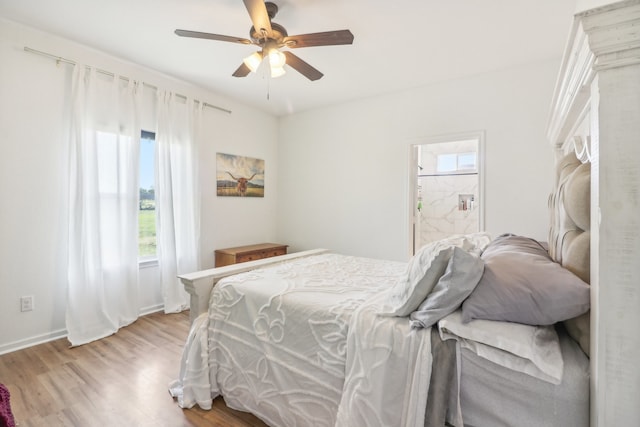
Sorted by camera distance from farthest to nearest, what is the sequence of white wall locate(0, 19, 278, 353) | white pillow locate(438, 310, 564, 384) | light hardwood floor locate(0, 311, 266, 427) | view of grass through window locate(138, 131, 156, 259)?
view of grass through window locate(138, 131, 156, 259) < white wall locate(0, 19, 278, 353) < light hardwood floor locate(0, 311, 266, 427) < white pillow locate(438, 310, 564, 384)

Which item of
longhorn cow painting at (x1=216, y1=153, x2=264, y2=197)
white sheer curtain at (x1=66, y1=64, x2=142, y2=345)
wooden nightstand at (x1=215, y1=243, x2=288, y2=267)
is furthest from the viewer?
longhorn cow painting at (x1=216, y1=153, x2=264, y2=197)

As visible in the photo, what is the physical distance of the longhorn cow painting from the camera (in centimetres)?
392

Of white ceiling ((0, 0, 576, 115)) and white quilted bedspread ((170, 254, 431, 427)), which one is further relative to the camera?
white ceiling ((0, 0, 576, 115))

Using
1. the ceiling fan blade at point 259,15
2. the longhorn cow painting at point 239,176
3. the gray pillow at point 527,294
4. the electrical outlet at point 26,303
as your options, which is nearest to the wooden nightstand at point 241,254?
the longhorn cow painting at point 239,176

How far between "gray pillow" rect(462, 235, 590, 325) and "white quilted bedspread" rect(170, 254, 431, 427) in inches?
9.9

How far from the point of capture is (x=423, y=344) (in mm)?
1093

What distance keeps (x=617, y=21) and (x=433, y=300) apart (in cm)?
95

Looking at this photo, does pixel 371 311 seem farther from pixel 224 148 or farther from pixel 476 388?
pixel 224 148

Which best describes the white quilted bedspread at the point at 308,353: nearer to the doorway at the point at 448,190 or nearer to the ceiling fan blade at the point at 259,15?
the ceiling fan blade at the point at 259,15

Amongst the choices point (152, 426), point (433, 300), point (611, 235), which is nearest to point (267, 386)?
point (152, 426)

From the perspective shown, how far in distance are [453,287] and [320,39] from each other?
179 centimetres

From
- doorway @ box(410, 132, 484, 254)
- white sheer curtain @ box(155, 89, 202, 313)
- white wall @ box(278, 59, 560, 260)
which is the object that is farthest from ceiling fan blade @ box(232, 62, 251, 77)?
doorway @ box(410, 132, 484, 254)

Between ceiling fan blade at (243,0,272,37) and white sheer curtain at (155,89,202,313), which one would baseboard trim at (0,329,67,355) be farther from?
ceiling fan blade at (243,0,272,37)

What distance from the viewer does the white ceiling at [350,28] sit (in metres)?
2.09
